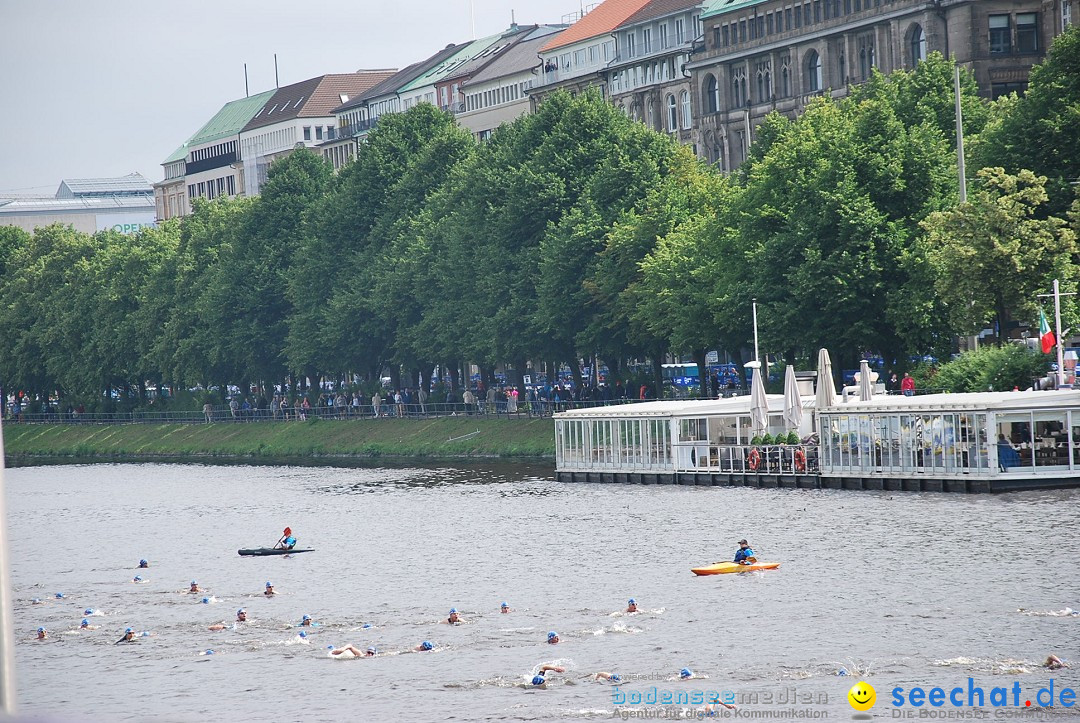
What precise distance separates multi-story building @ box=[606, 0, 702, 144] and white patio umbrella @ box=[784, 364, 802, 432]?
87.3 m

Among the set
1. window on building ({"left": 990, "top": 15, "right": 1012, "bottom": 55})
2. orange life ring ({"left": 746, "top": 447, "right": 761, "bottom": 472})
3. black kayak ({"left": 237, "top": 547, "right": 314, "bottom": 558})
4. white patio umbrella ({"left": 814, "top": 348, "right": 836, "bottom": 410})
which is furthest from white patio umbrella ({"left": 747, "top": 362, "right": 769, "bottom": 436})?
window on building ({"left": 990, "top": 15, "right": 1012, "bottom": 55})

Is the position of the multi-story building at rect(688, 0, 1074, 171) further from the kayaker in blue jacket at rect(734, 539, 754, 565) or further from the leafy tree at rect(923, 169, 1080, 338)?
the kayaker in blue jacket at rect(734, 539, 754, 565)

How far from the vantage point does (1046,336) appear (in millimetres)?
73062

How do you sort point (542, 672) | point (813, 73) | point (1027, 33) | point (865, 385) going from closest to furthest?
1. point (542, 672)
2. point (865, 385)
3. point (1027, 33)
4. point (813, 73)

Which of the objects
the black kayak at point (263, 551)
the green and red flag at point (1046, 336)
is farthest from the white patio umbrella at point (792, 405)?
the black kayak at point (263, 551)

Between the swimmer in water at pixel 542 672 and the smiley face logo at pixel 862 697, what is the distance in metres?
6.94

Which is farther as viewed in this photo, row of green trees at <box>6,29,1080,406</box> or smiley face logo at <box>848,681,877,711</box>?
row of green trees at <box>6,29,1080,406</box>

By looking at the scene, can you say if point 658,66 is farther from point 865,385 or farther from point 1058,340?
point 1058,340

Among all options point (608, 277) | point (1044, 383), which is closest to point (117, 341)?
point (608, 277)

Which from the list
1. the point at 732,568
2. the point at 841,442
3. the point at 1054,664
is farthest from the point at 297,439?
the point at 1054,664

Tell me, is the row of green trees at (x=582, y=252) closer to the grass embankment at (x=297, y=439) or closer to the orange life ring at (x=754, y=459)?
the grass embankment at (x=297, y=439)

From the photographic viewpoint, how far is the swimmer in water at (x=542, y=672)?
37.8m

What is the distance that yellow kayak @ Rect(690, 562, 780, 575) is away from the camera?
52.3m

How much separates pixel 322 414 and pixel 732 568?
91067 millimetres
